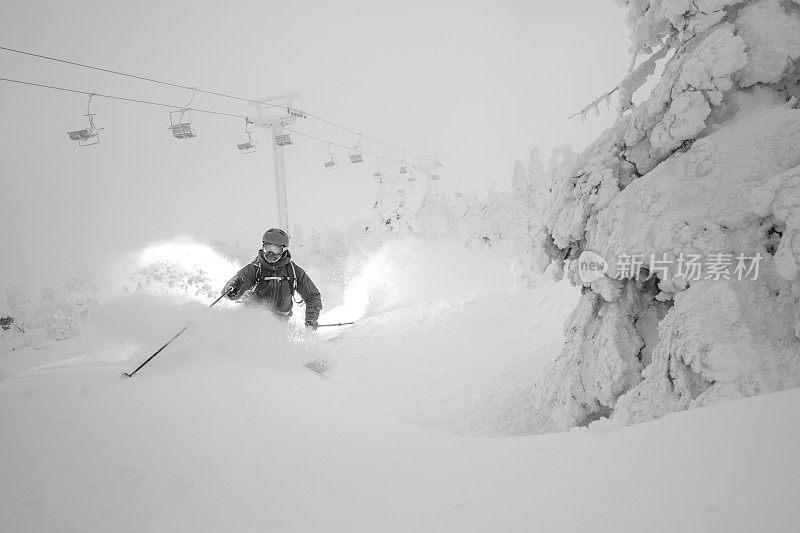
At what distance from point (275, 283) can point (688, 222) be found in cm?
756

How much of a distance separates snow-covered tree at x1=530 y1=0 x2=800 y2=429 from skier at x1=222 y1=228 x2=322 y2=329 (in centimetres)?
503

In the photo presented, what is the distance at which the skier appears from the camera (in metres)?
7.90

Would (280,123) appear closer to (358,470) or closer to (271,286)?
(271,286)

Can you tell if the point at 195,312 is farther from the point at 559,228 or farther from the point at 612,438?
the point at 559,228

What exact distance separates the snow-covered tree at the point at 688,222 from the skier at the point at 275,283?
198 inches

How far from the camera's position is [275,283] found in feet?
26.6

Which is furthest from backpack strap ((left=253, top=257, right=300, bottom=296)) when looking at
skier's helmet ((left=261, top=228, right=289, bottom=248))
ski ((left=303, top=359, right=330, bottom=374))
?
ski ((left=303, top=359, right=330, bottom=374))

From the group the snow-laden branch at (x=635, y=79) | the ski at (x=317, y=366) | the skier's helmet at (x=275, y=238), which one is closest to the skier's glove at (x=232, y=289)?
the skier's helmet at (x=275, y=238)

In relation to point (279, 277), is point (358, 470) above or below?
below

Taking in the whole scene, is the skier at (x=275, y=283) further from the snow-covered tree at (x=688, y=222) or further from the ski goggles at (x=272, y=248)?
the snow-covered tree at (x=688, y=222)

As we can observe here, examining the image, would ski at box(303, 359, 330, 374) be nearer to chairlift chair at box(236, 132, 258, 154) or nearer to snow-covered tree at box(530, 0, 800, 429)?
snow-covered tree at box(530, 0, 800, 429)

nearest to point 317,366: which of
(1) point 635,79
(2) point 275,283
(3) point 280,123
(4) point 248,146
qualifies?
(2) point 275,283

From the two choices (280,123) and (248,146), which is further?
(280,123)

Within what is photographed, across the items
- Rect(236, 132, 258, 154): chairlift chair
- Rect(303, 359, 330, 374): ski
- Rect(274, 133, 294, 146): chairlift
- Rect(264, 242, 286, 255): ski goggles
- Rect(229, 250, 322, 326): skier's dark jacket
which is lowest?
Rect(303, 359, 330, 374): ski
